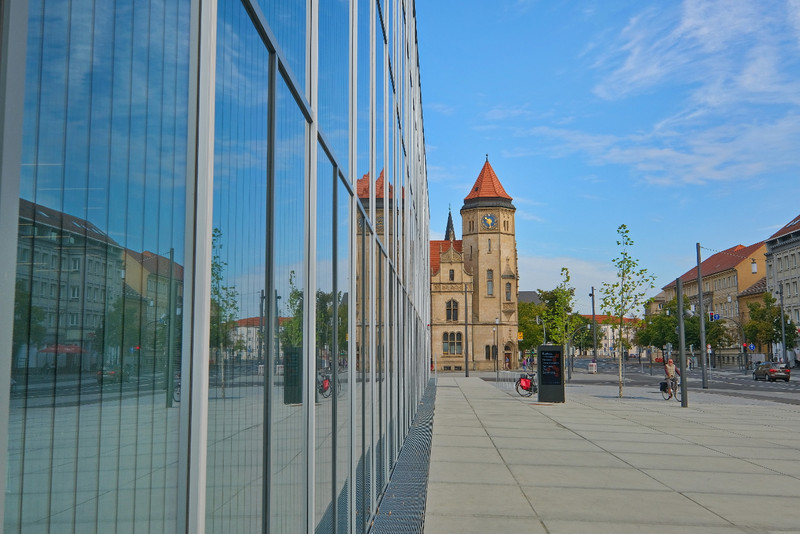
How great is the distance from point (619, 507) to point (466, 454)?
445cm

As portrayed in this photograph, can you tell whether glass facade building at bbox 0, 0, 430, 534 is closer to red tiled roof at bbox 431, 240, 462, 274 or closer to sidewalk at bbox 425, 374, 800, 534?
sidewalk at bbox 425, 374, 800, 534

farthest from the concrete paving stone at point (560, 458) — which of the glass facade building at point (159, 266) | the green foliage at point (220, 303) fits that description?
the green foliage at point (220, 303)

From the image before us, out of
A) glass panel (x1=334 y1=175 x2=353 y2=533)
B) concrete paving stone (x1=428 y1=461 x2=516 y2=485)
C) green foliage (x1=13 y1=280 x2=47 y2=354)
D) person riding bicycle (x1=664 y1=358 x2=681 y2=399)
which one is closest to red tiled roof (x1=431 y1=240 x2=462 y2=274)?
person riding bicycle (x1=664 y1=358 x2=681 y2=399)

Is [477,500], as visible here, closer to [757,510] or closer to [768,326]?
[757,510]

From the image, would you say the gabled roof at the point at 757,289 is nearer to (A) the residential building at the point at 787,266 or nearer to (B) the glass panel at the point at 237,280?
(A) the residential building at the point at 787,266

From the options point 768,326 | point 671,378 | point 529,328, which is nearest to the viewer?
point 671,378

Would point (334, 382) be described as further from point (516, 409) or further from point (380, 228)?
point (516, 409)

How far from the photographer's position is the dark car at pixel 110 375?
160 cm

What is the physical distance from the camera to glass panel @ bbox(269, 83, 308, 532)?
10.0 feet

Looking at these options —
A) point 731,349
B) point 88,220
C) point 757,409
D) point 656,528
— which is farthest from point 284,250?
point 731,349

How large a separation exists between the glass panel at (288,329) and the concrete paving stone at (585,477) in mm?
6345

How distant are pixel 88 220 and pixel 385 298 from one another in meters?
7.67

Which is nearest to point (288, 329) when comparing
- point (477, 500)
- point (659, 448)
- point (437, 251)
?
point (477, 500)

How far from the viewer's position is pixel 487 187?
83.2 m
